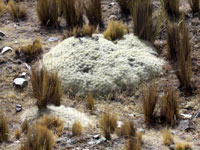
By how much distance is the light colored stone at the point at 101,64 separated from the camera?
5457 millimetres

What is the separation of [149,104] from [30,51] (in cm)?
235

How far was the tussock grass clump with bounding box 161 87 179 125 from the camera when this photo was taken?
4.64 metres

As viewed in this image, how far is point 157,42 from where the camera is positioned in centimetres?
638

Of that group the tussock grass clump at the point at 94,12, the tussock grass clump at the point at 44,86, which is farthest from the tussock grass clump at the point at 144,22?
the tussock grass clump at the point at 44,86

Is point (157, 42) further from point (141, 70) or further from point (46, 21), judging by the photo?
point (46, 21)

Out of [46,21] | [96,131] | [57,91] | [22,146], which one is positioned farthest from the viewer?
[46,21]

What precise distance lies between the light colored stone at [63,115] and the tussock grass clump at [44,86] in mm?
98

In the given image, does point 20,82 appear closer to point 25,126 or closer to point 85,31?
point 25,126

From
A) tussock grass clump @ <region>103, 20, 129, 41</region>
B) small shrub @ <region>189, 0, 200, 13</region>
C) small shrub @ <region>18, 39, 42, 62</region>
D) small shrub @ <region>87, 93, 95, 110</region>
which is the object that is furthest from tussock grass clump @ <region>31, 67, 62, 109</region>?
small shrub @ <region>189, 0, 200, 13</region>

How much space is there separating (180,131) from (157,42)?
2224 millimetres

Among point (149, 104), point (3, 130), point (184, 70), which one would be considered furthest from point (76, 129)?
point (184, 70)

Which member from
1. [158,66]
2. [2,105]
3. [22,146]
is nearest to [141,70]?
[158,66]

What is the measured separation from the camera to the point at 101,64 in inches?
224

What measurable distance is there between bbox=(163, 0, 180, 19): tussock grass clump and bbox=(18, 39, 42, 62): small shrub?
2.29 metres
